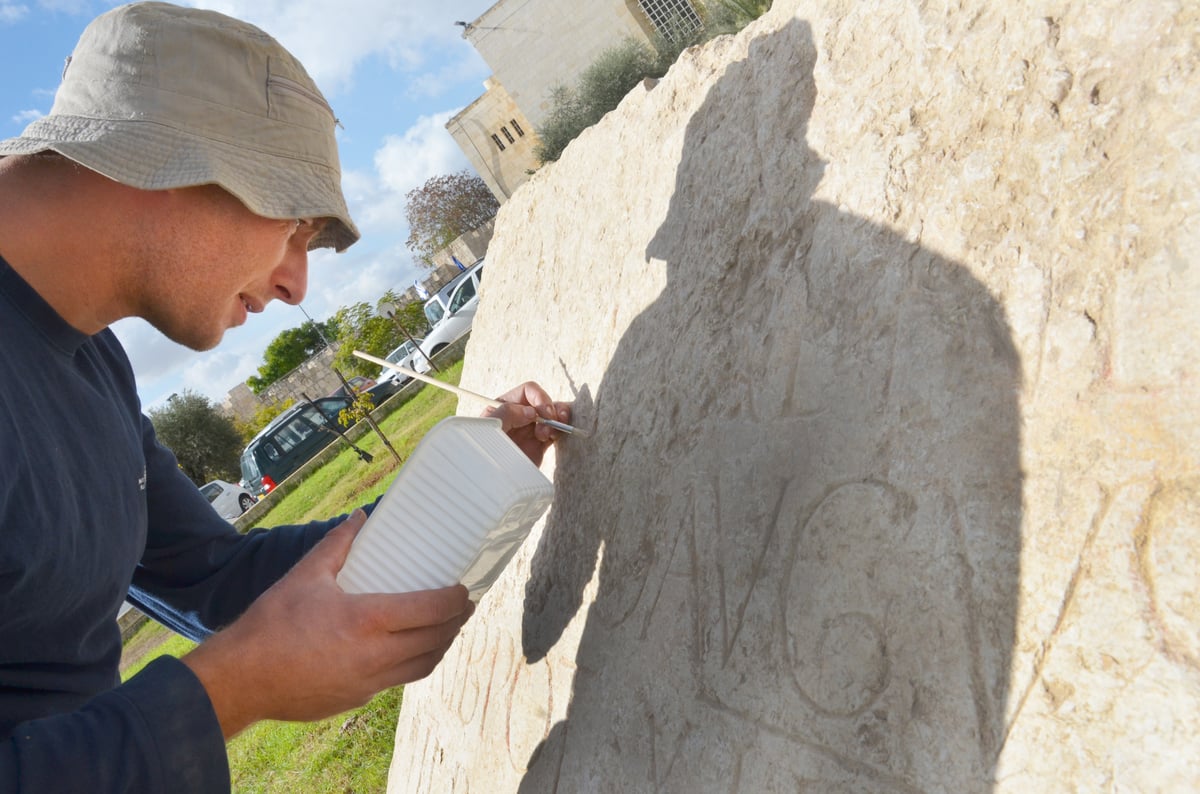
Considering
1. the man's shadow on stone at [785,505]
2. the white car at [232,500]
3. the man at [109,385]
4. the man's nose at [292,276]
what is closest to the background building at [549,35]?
the white car at [232,500]

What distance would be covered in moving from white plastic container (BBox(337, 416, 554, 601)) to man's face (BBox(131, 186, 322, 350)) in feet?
1.92

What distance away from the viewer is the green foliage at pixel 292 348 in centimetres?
4191

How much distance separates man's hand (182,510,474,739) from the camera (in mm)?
1502

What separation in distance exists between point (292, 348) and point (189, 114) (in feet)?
142

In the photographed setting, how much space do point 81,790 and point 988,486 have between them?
4.77 feet

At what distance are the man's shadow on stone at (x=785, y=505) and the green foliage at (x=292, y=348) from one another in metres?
41.7

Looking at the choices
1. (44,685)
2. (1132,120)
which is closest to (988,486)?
(1132,120)

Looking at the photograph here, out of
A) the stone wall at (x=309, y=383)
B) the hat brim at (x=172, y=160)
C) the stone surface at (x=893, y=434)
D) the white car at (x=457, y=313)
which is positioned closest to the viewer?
the stone surface at (x=893, y=434)

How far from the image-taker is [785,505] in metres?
1.62

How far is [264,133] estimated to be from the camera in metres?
1.74

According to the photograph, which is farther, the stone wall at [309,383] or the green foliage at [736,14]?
the stone wall at [309,383]

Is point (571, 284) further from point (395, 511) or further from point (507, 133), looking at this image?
point (507, 133)

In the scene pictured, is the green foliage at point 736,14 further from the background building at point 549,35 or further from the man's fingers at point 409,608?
the man's fingers at point 409,608

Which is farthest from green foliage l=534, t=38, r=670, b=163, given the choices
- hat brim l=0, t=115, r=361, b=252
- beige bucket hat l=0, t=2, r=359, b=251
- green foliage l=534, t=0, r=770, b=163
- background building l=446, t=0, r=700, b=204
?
hat brim l=0, t=115, r=361, b=252
